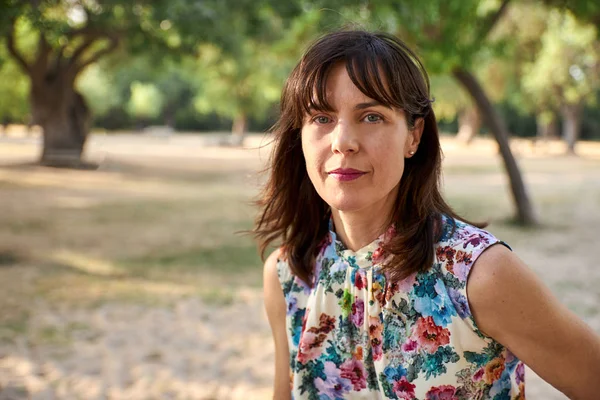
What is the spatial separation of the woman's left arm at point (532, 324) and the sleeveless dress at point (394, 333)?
33mm

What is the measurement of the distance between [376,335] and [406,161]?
456 millimetres

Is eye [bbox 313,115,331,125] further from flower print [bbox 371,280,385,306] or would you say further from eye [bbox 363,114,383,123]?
flower print [bbox 371,280,385,306]

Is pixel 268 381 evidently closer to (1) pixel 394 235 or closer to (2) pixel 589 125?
(1) pixel 394 235

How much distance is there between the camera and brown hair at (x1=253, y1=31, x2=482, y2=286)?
1.41 meters

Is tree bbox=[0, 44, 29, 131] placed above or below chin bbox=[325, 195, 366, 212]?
below

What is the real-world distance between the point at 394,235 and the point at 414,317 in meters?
0.22

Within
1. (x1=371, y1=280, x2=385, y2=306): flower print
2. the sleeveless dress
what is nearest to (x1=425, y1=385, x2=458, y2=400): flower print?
the sleeveless dress

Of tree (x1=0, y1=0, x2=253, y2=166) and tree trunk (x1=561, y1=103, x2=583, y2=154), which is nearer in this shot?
tree (x1=0, y1=0, x2=253, y2=166)

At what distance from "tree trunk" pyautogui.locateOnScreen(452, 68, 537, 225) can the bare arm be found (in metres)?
8.57

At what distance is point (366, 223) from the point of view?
1573 mm

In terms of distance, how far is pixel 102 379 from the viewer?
408cm

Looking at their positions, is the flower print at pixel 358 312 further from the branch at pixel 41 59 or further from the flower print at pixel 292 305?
the branch at pixel 41 59

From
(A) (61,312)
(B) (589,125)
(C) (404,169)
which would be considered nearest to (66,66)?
(A) (61,312)

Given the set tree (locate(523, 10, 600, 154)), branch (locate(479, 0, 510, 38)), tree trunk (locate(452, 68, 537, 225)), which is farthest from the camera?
tree (locate(523, 10, 600, 154))
